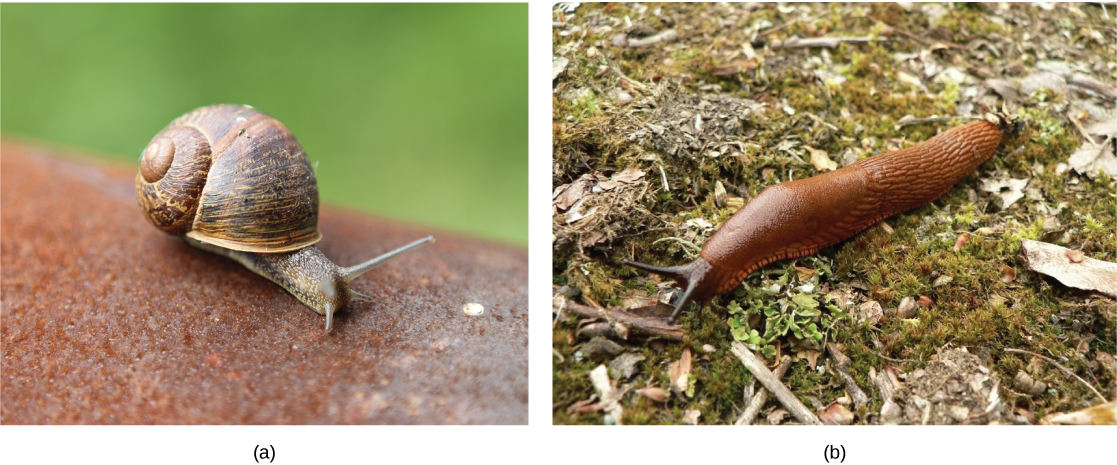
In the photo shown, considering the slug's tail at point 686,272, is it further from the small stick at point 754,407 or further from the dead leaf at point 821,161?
the dead leaf at point 821,161

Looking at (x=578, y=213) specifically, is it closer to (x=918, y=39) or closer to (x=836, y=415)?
(x=836, y=415)

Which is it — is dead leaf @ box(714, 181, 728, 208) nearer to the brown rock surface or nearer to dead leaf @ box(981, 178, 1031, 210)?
the brown rock surface

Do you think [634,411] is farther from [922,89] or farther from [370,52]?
[370,52]

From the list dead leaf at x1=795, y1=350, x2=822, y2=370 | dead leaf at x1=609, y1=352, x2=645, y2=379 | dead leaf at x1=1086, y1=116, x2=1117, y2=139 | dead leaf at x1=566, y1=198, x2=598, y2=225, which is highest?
dead leaf at x1=566, y1=198, x2=598, y2=225

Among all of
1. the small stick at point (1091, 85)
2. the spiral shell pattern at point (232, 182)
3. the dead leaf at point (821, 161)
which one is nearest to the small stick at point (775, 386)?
the dead leaf at point (821, 161)

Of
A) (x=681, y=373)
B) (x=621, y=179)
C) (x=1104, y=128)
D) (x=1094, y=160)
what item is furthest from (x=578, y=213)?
(x=1104, y=128)

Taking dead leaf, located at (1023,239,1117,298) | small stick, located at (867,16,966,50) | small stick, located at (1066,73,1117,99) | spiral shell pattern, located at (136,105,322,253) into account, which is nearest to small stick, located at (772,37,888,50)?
small stick, located at (867,16,966,50)

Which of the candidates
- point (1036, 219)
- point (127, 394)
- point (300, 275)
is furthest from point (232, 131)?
point (1036, 219)

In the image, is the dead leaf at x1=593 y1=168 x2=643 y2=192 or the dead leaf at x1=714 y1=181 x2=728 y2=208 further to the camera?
the dead leaf at x1=714 y1=181 x2=728 y2=208
